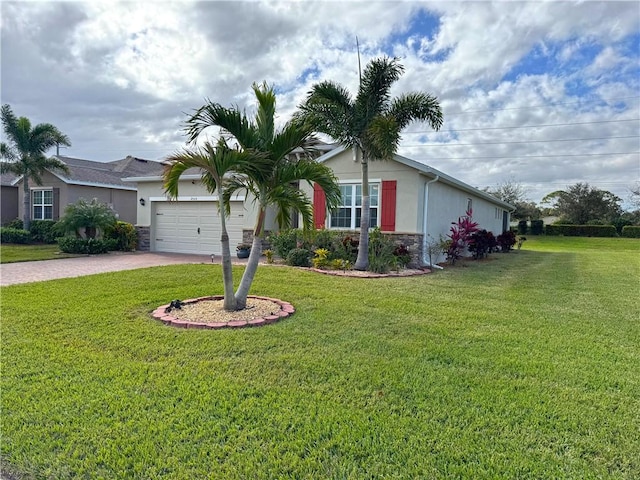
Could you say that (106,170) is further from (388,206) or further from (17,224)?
(388,206)

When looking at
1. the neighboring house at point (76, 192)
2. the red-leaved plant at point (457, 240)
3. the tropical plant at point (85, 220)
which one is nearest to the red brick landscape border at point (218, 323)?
the red-leaved plant at point (457, 240)

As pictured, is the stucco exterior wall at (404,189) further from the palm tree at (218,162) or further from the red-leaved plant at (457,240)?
the palm tree at (218,162)

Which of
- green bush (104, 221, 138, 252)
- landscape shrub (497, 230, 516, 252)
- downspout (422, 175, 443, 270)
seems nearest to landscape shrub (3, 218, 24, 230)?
green bush (104, 221, 138, 252)

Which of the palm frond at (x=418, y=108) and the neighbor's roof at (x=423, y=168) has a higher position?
the palm frond at (x=418, y=108)

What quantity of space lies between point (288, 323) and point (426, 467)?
3.13 metres

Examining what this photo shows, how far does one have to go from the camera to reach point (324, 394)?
3209mm

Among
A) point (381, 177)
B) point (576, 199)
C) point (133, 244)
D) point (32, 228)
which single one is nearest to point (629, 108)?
point (576, 199)

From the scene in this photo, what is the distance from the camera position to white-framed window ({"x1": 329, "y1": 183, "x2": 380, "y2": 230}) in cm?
1234

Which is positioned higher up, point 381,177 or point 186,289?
point 381,177

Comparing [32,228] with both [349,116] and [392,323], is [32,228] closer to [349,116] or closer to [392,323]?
[349,116]

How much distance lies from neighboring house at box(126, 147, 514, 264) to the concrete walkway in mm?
1473

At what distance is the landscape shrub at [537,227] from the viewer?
120ft

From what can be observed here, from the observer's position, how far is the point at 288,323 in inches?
206

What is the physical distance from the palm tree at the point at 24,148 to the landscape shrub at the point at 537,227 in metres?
38.0
